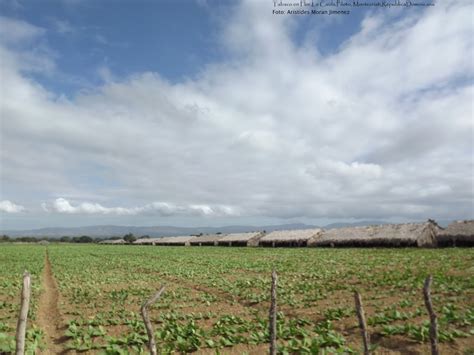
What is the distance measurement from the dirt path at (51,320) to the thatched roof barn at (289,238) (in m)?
53.6

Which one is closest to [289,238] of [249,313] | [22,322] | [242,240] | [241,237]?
[242,240]

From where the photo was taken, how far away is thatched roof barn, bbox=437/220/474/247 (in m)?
45.6

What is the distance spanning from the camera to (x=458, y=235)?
152 ft

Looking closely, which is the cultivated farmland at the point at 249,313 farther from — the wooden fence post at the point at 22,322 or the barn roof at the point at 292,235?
the barn roof at the point at 292,235

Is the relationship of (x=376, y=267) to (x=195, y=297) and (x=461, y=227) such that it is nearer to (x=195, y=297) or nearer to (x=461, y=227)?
(x=195, y=297)

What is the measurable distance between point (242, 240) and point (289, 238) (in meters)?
15.3

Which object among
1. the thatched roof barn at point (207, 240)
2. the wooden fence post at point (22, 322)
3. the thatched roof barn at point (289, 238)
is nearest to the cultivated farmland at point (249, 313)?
the wooden fence post at point (22, 322)

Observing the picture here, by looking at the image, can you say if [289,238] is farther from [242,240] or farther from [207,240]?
[207,240]

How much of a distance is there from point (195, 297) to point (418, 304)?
9734 mm

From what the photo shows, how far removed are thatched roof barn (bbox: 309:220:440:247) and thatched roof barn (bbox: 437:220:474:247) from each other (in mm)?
2011

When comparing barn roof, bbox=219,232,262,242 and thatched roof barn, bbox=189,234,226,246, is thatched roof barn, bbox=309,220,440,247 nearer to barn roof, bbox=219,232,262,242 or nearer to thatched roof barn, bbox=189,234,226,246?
barn roof, bbox=219,232,262,242

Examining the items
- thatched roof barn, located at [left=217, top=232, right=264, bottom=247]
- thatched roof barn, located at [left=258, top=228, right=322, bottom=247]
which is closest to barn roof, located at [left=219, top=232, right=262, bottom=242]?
thatched roof barn, located at [left=217, top=232, right=264, bottom=247]

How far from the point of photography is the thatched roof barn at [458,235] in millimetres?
45594

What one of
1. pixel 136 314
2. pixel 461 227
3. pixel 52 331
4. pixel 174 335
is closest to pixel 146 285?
pixel 136 314
